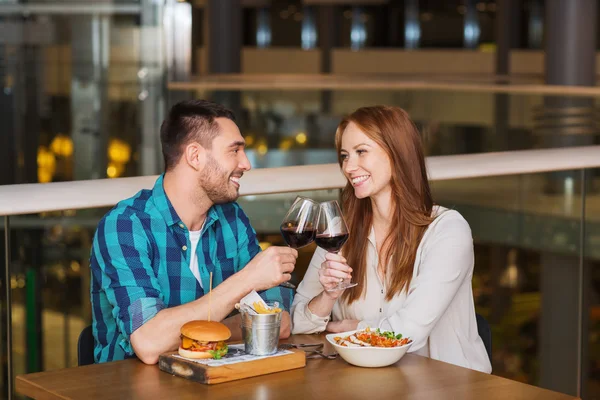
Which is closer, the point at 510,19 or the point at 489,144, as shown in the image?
the point at 489,144

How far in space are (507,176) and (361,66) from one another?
66.6ft

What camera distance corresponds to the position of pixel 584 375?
4277mm

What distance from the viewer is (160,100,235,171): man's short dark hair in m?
2.54

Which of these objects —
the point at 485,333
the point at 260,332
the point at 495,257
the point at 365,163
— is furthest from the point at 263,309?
the point at 495,257

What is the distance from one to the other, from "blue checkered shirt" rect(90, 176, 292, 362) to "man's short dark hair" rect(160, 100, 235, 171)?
3.8 inches

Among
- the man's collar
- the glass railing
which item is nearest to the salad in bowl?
the man's collar

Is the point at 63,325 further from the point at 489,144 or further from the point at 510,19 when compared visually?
the point at 510,19

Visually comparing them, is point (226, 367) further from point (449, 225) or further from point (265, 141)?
point (265, 141)

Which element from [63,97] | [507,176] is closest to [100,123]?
[63,97]

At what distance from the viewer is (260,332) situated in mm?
2115

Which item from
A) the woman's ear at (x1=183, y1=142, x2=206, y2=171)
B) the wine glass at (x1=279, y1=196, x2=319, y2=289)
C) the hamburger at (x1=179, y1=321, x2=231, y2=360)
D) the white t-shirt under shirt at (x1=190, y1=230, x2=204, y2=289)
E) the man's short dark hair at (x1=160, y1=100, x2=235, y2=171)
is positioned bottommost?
the hamburger at (x1=179, y1=321, x2=231, y2=360)

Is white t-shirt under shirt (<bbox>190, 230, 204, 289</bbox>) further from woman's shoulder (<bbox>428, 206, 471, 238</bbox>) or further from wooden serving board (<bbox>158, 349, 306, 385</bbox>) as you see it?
woman's shoulder (<bbox>428, 206, 471, 238</bbox>)

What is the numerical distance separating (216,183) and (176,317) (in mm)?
429

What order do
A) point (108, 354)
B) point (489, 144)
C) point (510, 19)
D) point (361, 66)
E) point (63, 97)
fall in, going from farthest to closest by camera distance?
point (361, 66), point (510, 19), point (489, 144), point (63, 97), point (108, 354)
